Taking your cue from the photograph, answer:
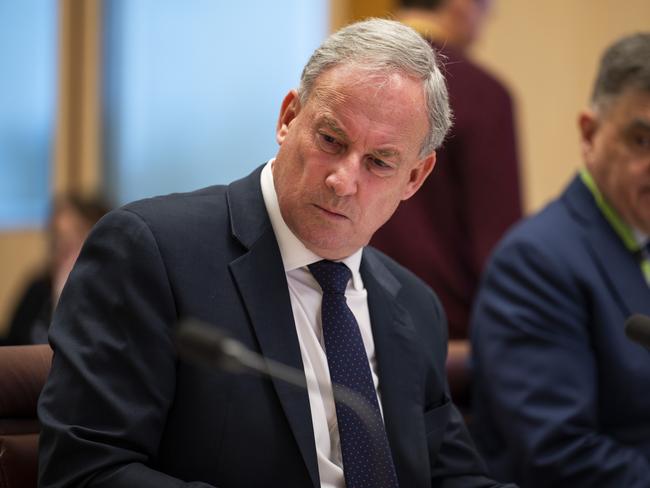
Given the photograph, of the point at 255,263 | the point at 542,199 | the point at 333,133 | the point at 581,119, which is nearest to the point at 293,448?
the point at 255,263

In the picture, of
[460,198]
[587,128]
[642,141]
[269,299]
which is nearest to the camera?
[269,299]

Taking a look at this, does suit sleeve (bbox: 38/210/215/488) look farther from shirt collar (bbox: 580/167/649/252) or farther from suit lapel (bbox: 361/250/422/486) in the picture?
shirt collar (bbox: 580/167/649/252)

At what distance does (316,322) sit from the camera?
1.88 meters

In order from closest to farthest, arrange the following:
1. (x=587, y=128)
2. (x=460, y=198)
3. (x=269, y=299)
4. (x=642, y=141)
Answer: (x=269, y=299) → (x=642, y=141) → (x=587, y=128) → (x=460, y=198)

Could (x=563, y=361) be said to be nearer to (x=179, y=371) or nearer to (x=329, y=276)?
(x=329, y=276)

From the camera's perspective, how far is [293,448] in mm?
1732

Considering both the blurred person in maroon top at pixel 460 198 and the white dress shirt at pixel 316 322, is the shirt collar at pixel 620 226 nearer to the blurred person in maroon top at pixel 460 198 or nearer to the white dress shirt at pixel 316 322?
the blurred person in maroon top at pixel 460 198

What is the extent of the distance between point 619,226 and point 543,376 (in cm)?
45

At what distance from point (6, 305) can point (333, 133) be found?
4950 mm

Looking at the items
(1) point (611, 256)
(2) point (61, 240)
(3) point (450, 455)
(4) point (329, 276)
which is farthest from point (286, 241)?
(2) point (61, 240)

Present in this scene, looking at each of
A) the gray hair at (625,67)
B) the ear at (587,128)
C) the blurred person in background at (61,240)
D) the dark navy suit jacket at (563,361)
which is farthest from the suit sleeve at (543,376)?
the blurred person in background at (61,240)

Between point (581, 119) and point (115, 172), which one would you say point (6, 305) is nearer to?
point (115, 172)

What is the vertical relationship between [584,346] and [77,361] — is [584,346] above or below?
below

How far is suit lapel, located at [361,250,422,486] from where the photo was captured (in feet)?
6.22
